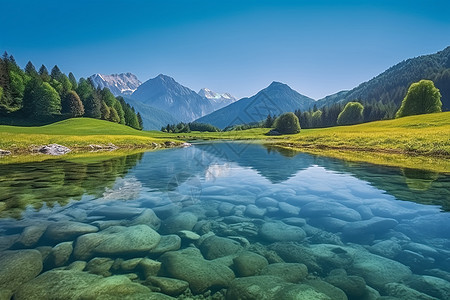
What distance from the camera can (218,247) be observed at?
260 inches

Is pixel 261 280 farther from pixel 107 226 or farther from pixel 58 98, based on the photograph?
pixel 58 98

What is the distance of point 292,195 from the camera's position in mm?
12227

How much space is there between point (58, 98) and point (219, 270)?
362ft

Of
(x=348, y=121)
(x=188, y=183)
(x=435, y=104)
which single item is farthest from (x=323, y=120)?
(x=188, y=183)

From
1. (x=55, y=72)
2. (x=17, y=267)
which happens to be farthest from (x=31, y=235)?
(x=55, y=72)

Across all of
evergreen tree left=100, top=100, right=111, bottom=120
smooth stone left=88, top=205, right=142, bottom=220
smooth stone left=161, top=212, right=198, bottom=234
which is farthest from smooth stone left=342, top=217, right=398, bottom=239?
evergreen tree left=100, top=100, right=111, bottom=120

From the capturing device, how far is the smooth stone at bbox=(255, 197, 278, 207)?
1070 centimetres

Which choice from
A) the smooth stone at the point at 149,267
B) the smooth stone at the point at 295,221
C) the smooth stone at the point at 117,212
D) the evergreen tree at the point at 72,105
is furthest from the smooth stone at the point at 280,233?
the evergreen tree at the point at 72,105

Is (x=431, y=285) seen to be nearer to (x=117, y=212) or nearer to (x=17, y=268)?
(x=17, y=268)

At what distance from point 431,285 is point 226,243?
4624 millimetres

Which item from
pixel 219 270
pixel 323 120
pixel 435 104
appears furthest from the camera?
pixel 323 120

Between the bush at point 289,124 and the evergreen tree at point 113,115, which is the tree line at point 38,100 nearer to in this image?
the evergreen tree at point 113,115

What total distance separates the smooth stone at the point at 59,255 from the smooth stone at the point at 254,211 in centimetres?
603

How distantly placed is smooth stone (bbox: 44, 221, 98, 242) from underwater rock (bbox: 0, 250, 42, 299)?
1.01m
